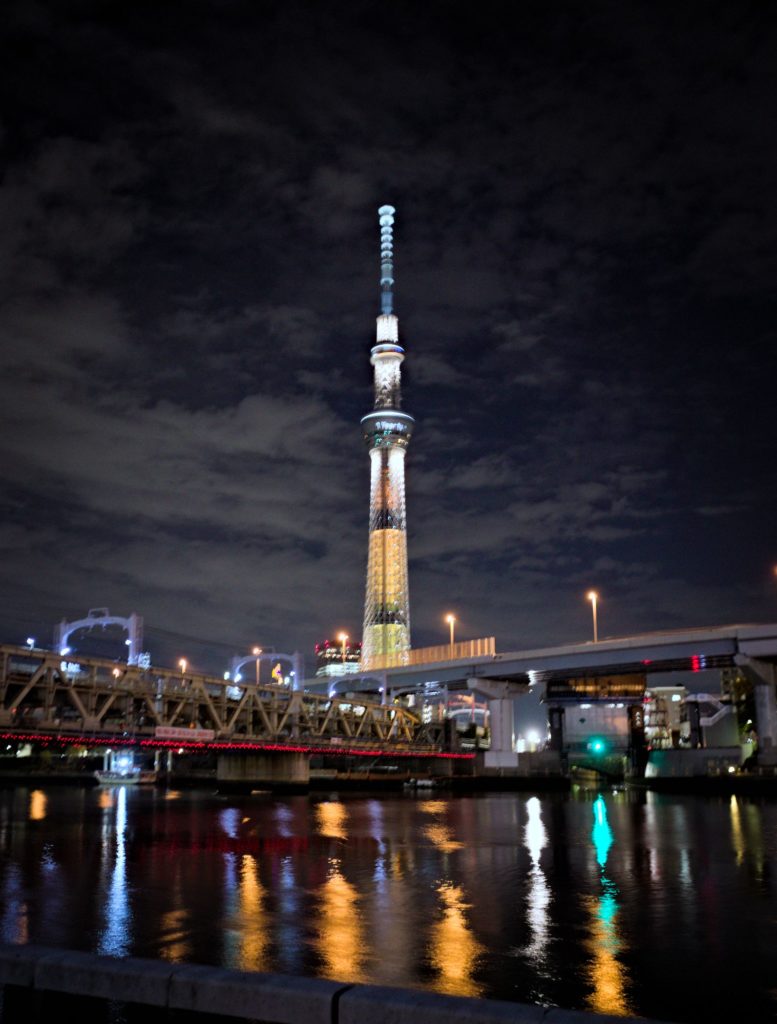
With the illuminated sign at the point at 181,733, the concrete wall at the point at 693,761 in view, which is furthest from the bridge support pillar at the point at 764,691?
the illuminated sign at the point at 181,733

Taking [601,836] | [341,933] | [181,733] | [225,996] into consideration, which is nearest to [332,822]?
[601,836]

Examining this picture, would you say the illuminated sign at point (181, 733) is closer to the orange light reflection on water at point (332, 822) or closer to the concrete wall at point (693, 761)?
the orange light reflection on water at point (332, 822)

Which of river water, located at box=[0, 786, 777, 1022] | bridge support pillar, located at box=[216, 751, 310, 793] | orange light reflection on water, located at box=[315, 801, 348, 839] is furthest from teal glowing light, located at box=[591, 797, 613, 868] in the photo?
bridge support pillar, located at box=[216, 751, 310, 793]

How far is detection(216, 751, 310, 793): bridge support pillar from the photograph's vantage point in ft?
343

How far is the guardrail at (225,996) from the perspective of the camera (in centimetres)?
805

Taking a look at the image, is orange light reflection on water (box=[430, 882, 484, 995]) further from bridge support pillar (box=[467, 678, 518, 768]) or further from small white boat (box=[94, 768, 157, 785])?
small white boat (box=[94, 768, 157, 785])

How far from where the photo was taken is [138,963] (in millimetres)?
9438

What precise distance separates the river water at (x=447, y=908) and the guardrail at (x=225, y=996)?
564 cm

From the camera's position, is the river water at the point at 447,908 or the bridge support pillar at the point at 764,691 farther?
the bridge support pillar at the point at 764,691

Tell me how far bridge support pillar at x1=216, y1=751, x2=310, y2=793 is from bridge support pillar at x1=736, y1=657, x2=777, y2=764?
50265 millimetres

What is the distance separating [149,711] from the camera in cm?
7931

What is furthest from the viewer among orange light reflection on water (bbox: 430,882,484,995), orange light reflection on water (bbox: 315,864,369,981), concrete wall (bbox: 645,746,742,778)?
concrete wall (bbox: 645,746,742,778)

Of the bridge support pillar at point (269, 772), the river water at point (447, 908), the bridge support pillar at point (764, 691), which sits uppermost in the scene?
the bridge support pillar at point (764, 691)

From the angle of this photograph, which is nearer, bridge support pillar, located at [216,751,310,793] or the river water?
the river water
